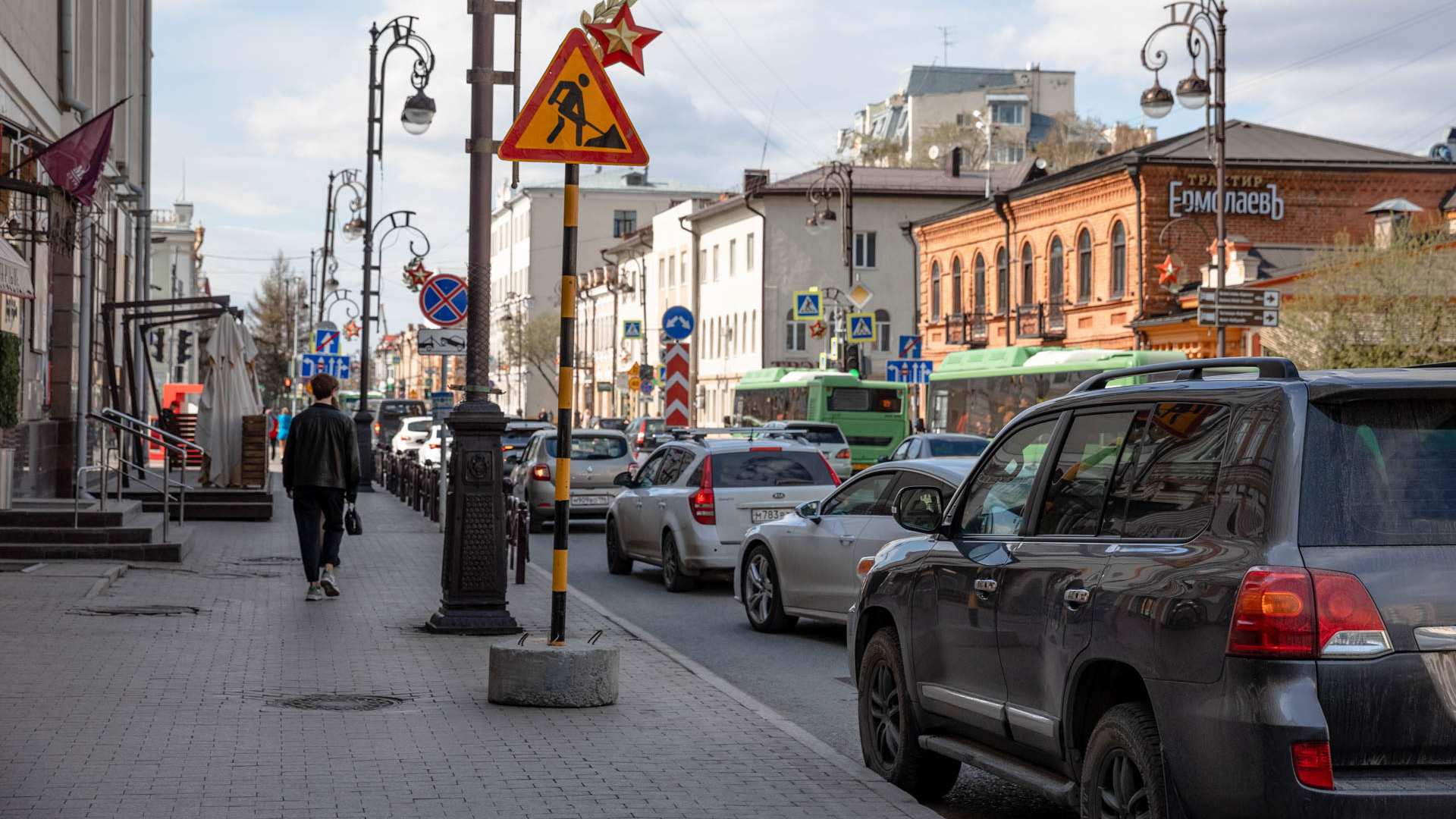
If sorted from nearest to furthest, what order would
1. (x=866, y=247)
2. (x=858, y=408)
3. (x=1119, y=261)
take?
(x=858, y=408)
(x=1119, y=261)
(x=866, y=247)

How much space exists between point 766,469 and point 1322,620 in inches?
475

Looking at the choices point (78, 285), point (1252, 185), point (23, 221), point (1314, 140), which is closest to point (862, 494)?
point (23, 221)

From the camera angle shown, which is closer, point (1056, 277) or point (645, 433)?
point (1056, 277)

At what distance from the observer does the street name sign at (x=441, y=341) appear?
70.7ft

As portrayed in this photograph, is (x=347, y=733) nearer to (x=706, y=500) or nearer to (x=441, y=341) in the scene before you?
(x=706, y=500)

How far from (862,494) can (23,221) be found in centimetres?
1082

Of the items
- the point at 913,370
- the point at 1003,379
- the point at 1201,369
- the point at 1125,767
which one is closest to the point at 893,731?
the point at 1125,767

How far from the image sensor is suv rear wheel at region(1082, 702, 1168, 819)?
5.12 meters

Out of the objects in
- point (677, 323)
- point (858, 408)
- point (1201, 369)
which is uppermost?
point (677, 323)

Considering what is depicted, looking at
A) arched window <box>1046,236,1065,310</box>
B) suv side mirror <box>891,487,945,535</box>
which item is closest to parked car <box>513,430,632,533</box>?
suv side mirror <box>891,487,945,535</box>

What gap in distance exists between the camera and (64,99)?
2442 centimetres

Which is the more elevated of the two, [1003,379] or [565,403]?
[1003,379]

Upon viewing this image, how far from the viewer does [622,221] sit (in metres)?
120

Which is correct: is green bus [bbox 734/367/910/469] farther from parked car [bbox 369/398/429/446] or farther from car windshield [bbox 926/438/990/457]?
parked car [bbox 369/398/429/446]
